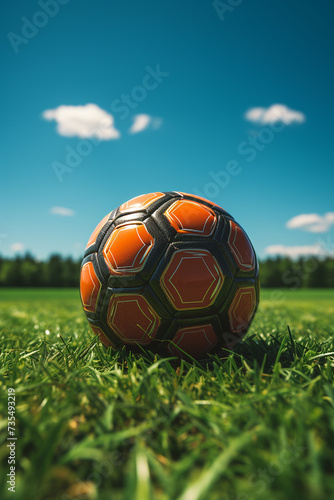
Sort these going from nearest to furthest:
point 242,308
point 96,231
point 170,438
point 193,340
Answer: point 170,438, point 193,340, point 242,308, point 96,231

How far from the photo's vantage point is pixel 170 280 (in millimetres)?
2336

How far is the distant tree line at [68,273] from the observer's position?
6378cm

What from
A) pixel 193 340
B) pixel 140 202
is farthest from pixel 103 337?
pixel 140 202

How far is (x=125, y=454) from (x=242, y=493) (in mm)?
493

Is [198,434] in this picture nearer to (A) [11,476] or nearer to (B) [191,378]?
(B) [191,378]

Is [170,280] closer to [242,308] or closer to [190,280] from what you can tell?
[190,280]

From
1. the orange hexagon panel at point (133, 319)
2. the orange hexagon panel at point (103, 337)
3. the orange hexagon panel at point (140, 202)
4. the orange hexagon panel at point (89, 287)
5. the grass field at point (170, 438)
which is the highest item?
the orange hexagon panel at point (140, 202)

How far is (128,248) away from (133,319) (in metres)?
0.54

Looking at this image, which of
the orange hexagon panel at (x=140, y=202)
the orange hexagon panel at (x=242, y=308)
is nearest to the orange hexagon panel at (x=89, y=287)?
the orange hexagon panel at (x=140, y=202)

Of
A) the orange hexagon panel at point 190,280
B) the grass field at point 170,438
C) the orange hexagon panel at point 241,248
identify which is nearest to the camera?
the grass field at point 170,438

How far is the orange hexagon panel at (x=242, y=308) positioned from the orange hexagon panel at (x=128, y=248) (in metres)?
0.82

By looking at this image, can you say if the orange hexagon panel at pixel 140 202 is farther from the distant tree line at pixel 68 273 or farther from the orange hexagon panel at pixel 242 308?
the distant tree line at pixel 68 273

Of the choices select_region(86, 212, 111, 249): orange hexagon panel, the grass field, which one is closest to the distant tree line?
select_region(86, 212, 111, 249): orange hexagon panel

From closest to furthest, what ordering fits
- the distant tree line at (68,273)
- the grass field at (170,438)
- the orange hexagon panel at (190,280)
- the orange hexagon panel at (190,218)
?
the grass field at (170,438) → the orange hexagon panel at (190,280) → the orange hexagon panel at (190,218) → the distant tree line at (68,273)
